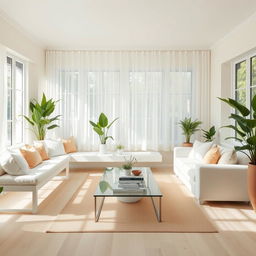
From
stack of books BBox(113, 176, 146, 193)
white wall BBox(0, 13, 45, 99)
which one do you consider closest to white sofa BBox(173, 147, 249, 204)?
stack of books BBox(113, 176, 146, 193)

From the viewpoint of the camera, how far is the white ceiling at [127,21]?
3.82 metres

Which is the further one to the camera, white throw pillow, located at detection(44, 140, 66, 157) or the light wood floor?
white throw pillow, located at detection(44, 140, 66, 157)

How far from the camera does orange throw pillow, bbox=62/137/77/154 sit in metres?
5.91

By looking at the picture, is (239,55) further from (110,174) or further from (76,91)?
(76,91)

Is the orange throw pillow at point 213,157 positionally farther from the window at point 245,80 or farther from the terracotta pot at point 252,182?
the window at point 245,80

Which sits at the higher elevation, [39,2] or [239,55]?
[39,2]

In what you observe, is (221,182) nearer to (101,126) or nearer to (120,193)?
(120,193)

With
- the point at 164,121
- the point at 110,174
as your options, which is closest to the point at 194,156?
the point at 164,121

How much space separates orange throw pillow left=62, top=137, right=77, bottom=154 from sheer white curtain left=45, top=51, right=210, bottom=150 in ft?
0.79

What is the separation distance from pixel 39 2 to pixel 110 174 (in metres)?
2.60

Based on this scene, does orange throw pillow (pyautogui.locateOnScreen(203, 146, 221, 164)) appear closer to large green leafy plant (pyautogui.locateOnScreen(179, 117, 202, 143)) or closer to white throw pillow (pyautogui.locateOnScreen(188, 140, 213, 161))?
white throw pillow (pyautogui.locateOnScreen(188, 140, 213, 161))

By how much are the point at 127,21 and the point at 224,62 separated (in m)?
2.20

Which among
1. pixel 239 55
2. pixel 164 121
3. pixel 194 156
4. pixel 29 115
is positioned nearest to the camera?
pixel 239 55

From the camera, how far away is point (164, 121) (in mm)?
6285
